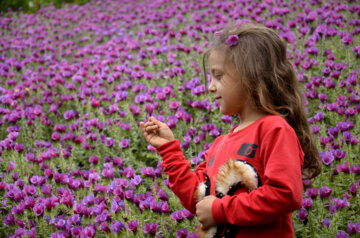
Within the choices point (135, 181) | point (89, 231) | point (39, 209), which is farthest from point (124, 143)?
point (89, 231)

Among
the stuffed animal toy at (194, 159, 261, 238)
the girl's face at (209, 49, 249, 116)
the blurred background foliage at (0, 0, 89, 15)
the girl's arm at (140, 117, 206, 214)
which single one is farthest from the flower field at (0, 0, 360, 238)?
the blurred background foliage at (0, 0, 89, 15)

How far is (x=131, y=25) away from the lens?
7.79 m

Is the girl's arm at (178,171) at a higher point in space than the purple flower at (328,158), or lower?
higher

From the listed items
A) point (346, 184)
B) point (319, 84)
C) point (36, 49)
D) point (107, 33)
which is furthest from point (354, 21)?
point (36, 49)

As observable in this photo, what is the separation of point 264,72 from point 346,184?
57.3 inches

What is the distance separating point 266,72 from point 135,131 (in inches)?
96.3

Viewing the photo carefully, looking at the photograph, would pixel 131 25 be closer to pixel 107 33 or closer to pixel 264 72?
pixel 107 33

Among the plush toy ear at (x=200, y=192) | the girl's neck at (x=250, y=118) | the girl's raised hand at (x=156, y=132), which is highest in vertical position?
the girl's neck at (x=250, y=118)

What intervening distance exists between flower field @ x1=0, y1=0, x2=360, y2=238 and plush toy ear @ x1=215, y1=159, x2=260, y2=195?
0.67 metres

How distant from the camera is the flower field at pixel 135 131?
7.92 feet

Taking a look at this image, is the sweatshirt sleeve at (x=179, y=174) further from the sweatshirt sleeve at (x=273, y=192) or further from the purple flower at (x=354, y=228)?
the purple flower at (x=354, y=228)

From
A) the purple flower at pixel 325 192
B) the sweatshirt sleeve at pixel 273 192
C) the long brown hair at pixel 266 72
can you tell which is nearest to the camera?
the sweatshirt sleeve at pixel 273 192

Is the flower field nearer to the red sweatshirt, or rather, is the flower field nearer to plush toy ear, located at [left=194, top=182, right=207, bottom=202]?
plush toy ear, located at [left=194, top=182, right=207, bottom=202]

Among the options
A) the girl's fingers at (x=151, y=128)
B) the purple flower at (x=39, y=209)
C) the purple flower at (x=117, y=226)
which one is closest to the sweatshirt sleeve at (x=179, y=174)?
the girl's fingers at (x=151, y=128)
